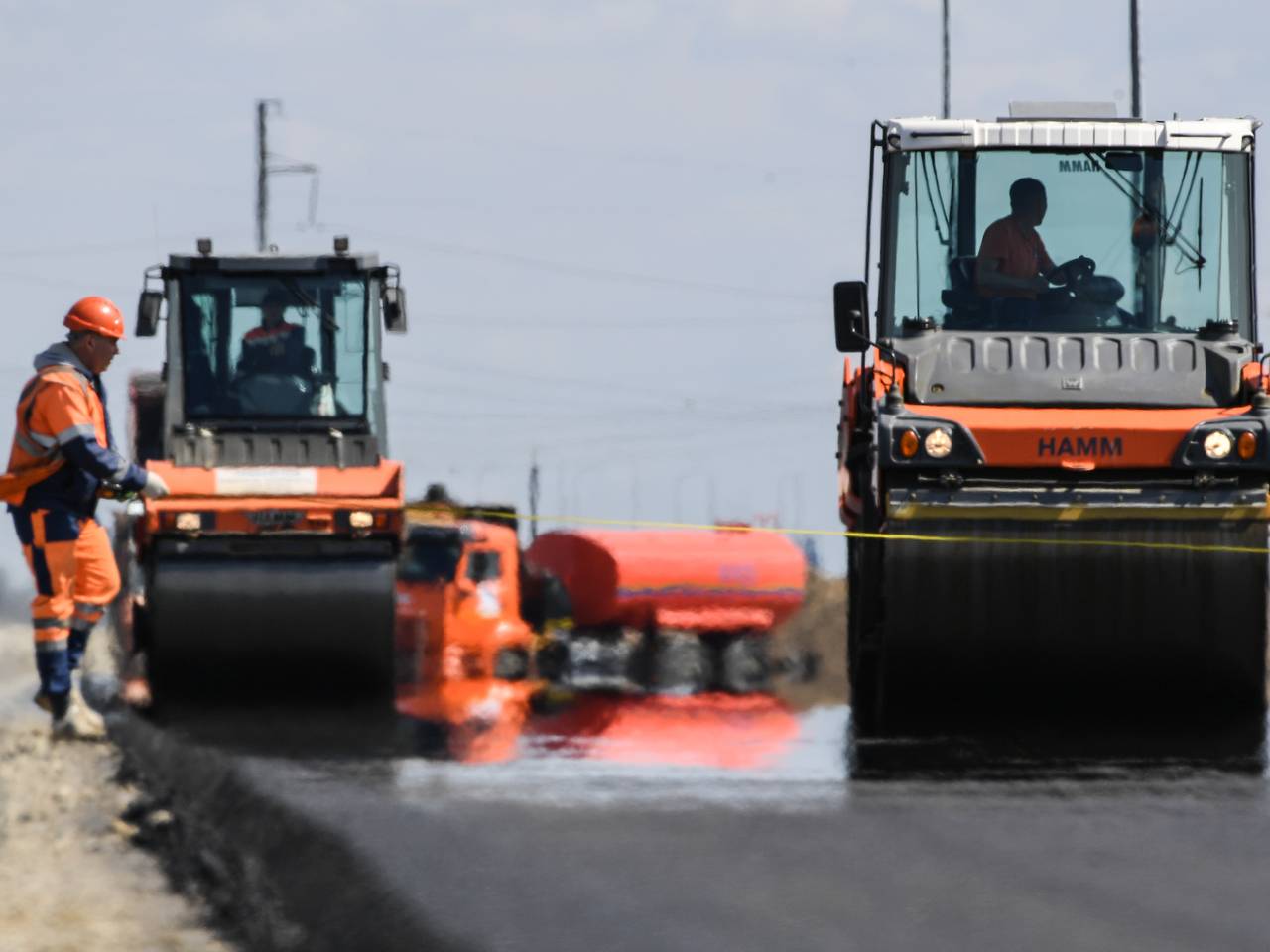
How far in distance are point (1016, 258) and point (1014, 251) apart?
0.15 ft

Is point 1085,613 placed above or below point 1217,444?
below

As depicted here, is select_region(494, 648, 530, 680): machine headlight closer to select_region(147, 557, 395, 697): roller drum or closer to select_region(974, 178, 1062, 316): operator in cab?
select_region(147, 557, 395, 697): roller drum

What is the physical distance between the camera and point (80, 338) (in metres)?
12.2

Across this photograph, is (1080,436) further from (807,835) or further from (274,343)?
(274,343)

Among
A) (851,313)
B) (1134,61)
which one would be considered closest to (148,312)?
(851,313)

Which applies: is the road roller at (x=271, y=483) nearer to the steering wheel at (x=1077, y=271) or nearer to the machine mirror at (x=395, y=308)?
the machine mirror at (x=395, y=308)

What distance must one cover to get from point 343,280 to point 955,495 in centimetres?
577

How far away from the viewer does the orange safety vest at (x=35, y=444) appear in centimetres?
1193

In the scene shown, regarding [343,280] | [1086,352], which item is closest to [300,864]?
[1086,352]

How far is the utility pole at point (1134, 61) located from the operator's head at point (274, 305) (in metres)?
14.7

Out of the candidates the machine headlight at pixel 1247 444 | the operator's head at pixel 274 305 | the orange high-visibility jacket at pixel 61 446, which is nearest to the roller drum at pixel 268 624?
the operator's head at pixel 274 305

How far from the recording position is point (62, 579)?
11922mm

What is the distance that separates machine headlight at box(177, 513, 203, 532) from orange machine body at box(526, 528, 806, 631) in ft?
32.7

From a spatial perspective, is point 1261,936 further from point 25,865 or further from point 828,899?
point 25,865
